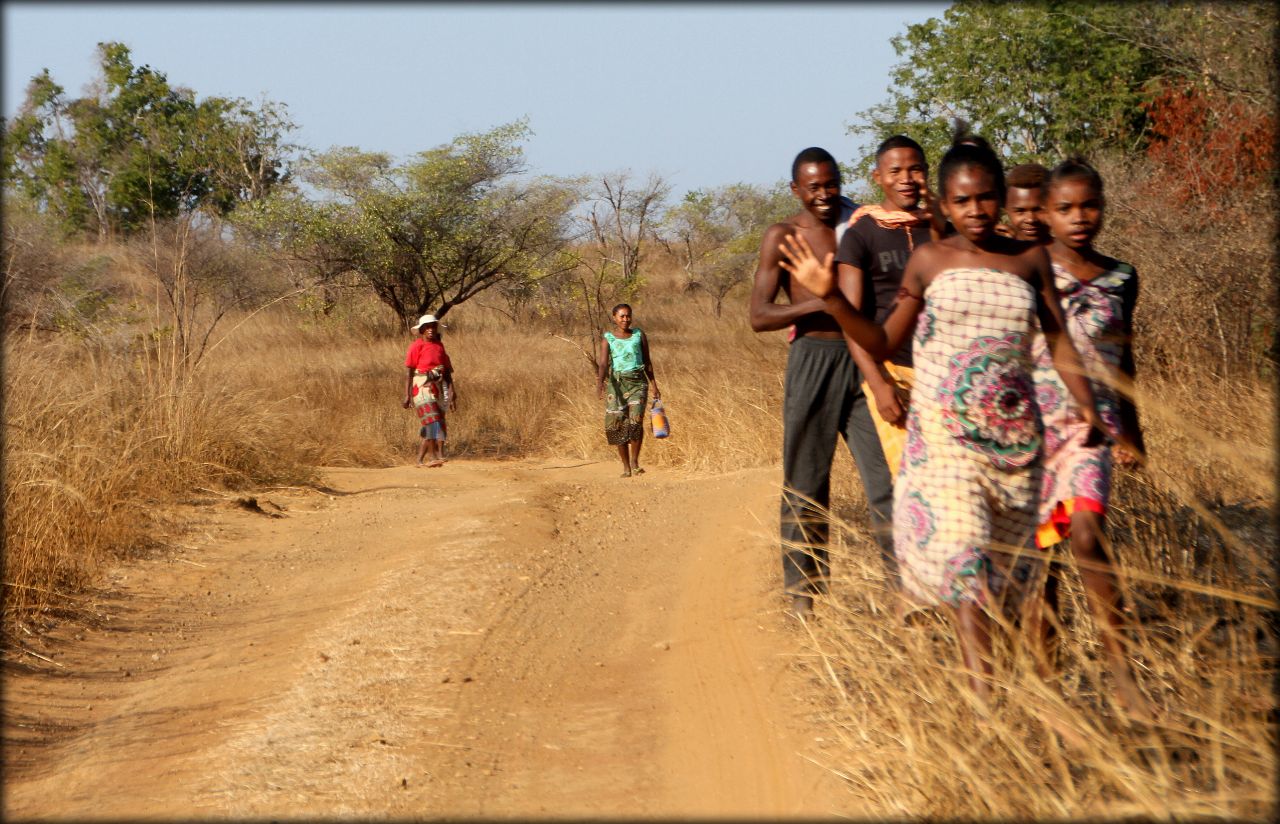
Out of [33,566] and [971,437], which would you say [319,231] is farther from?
[971,437]

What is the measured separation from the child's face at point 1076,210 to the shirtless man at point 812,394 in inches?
36.4

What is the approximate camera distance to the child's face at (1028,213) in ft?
13.5

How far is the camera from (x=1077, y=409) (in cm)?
365

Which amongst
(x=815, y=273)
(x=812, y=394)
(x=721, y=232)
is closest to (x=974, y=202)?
(x=815, y=273)

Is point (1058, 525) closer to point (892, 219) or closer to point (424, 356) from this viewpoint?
point (892, 219)

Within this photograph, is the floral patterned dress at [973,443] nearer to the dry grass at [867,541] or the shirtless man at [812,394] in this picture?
the dry grass at [867,541]

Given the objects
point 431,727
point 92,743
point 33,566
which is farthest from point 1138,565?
point 33,566

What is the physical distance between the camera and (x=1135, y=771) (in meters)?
2.68

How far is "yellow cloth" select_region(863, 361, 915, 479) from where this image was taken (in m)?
4.15

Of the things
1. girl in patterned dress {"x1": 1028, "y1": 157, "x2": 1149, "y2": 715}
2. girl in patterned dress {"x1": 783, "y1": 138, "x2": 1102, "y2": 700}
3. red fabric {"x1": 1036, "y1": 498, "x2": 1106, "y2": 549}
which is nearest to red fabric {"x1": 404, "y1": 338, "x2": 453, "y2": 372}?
girl in patterned dress {"x1": 1028, "y1": 157, "x2": 1149, "y2": 715}

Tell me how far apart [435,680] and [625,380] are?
651 cm

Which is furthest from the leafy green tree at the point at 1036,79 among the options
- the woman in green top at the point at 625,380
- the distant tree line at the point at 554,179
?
the woman in green top at the point at 625,380

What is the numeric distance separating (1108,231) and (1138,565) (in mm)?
7042

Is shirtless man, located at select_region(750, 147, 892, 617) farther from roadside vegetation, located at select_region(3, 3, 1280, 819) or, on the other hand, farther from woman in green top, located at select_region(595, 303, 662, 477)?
woman in green top, located at select_region(595, 303, 662, 477)
